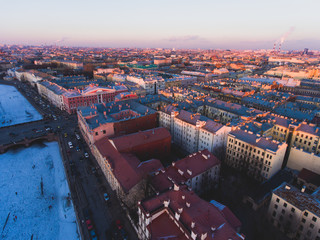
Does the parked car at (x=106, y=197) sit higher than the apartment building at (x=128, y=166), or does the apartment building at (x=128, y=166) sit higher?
the apartment building at (x=128, y=166)

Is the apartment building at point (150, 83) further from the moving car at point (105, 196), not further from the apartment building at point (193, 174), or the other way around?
the moving car at point (105, 196)

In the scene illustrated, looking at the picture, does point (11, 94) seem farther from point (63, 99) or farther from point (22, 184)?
point (22, 184)

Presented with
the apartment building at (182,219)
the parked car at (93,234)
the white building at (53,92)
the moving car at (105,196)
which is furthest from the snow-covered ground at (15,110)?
the apartment building at (182,219)

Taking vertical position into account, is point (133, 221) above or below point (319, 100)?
below

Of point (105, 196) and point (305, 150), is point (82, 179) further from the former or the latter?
point (305, 150)

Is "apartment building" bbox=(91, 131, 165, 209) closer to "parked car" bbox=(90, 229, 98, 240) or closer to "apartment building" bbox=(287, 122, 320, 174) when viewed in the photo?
"parked car" bbox=(90, 229, 98, 240)

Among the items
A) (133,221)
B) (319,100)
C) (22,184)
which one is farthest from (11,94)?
(319,100)

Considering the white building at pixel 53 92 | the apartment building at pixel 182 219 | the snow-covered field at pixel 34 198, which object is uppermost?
the apartment building at pixel 182 219
